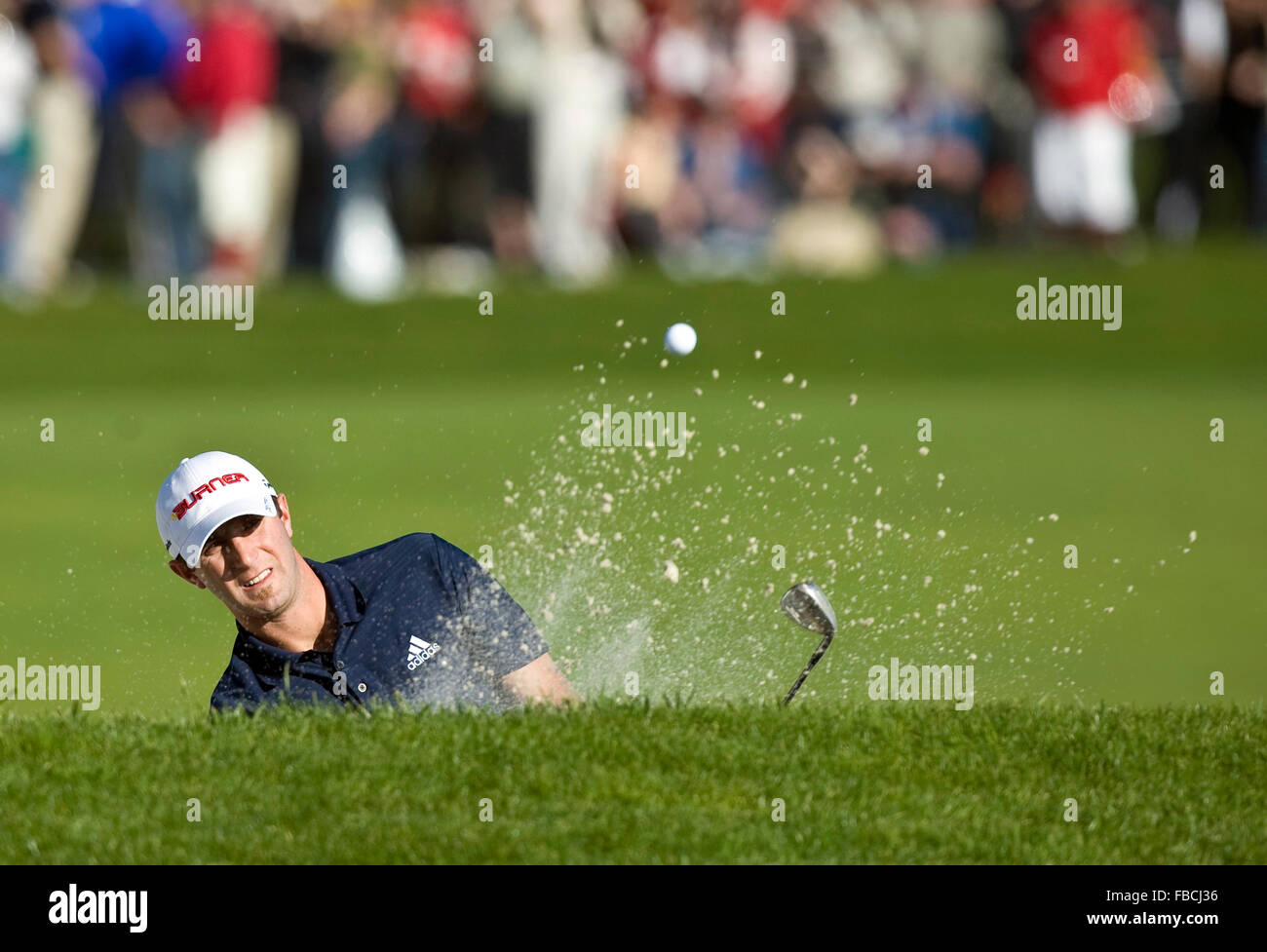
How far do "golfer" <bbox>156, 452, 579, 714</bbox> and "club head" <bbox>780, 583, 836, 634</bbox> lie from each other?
869mm

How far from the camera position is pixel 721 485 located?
53.2ft

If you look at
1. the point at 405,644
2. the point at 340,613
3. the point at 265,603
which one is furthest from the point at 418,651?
the point at 265,603

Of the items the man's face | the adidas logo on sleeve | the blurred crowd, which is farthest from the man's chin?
the blurred crowd

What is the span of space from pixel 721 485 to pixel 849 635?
5250 mm

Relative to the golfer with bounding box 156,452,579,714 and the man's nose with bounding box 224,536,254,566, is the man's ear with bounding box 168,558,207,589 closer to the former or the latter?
the golfer with bounding box 156,452,579,714

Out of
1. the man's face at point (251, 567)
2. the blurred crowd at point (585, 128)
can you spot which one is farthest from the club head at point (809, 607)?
the blurred crowd at point (585, 128)

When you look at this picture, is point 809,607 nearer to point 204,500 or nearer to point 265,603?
point 265,603

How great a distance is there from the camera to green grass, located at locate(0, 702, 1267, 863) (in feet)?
20.4

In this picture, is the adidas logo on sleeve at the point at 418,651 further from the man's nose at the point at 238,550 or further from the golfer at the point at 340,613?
the man's nose at the point at 238,550

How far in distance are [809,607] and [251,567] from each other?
6.58 ft

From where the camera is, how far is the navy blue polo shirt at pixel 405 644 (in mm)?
7719

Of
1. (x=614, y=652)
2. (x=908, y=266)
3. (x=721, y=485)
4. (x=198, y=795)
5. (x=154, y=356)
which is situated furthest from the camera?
(x=908, y=266)
